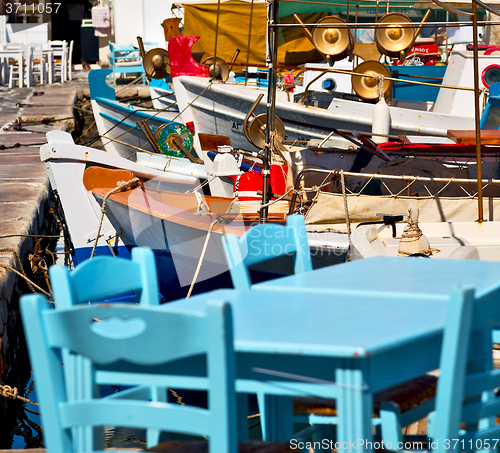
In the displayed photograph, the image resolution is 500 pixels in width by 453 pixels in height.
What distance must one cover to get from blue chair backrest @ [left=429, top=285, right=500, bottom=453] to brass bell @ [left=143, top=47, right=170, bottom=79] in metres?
9.31

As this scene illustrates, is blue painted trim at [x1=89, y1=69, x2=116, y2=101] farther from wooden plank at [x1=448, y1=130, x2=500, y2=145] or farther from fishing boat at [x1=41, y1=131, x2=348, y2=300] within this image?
wooden plank at [x1=448, y1=130, x2=500, y2=145]

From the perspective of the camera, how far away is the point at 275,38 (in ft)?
14.0

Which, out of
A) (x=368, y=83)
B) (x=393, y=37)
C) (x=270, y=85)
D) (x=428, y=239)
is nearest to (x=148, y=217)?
(x=270, y=85)

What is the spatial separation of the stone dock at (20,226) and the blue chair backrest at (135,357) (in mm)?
2214

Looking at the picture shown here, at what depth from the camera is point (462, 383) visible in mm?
→ 1553

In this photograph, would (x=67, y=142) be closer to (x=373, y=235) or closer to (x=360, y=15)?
(x=373, y=235)

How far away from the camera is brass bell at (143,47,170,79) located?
34.2 feet

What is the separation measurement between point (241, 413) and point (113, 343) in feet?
1.82

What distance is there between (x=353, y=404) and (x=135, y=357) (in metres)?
0.48

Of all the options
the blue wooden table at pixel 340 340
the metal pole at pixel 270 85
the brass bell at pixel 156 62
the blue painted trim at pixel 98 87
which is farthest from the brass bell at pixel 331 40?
the blue painted trim at pixel 98 87

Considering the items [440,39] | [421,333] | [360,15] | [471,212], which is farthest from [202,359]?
[440,39]

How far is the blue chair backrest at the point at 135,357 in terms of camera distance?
135 centimetres

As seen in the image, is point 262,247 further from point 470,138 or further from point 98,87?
point 98,87

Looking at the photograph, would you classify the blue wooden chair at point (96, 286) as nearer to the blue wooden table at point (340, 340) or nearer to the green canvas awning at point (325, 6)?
the blue wooden table at point (340, 340)
